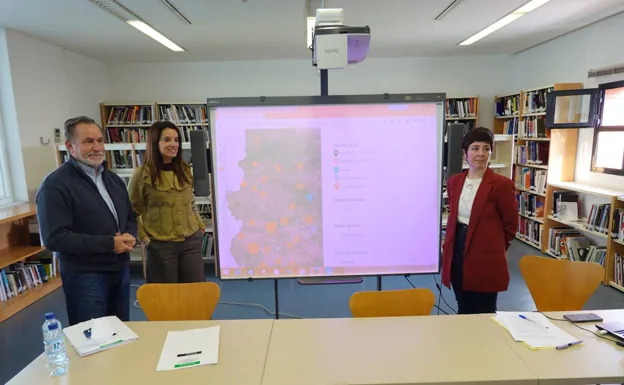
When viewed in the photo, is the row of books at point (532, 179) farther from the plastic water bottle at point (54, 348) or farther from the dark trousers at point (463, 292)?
the plastic water bottle at point (54, 348)

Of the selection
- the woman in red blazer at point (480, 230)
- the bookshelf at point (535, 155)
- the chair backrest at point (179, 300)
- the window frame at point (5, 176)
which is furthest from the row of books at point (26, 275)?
the bookshelf at point (535, 155)

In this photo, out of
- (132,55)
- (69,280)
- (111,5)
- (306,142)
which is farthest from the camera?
(132,55)

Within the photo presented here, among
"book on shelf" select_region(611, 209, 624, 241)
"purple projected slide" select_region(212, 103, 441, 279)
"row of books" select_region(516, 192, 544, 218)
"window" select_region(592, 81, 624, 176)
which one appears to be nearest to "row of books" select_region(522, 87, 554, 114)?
"window" select_region(592, 81, 624, 176)

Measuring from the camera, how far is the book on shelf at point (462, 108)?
19.7 ft

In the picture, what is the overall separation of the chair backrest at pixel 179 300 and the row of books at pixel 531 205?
4.78 meters

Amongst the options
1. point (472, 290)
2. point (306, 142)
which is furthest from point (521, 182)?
point (306, 142)

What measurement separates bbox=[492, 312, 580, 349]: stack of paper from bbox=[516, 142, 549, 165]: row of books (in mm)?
3998

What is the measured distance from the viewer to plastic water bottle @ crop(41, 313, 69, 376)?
125cm

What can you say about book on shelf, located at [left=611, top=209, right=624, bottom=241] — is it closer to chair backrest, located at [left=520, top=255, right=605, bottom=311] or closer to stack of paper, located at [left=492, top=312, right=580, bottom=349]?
chair backrest, located at [left=520, top=255, right=605, bottom=311]

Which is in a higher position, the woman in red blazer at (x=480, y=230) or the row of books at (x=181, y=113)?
the row of books at (x=181, y=113)

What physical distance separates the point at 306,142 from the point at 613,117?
161 inches

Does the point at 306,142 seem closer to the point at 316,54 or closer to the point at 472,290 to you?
the point at 316,54

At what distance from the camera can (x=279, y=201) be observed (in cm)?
174

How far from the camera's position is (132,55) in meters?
5.48
